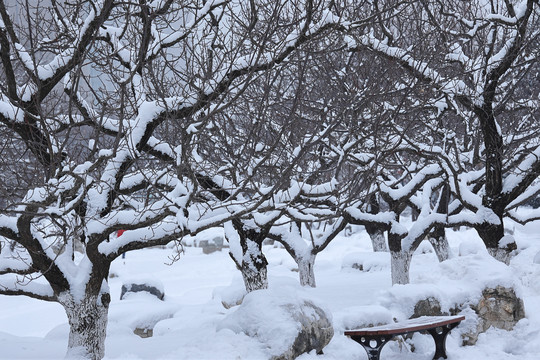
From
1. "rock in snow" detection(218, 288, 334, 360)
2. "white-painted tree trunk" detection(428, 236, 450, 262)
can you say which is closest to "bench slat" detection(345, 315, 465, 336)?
"rock in snow" detection(218, 288, 334, 360)

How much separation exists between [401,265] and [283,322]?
5.49m

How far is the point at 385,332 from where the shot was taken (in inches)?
233

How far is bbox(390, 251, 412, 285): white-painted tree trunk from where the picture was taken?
1084 cm

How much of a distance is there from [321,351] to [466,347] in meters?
2.46

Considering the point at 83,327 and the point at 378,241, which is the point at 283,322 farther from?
the point at 378,241

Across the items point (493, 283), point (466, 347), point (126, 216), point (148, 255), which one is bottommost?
point (466, 347)

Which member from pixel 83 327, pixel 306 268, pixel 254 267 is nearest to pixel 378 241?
pixel 306 268

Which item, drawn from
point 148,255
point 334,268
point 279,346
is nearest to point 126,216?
point 279,346

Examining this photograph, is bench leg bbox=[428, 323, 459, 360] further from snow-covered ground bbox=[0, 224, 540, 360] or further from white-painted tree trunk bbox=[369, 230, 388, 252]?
white-painted tree trunk bbox=[369, 230, 388, 252]

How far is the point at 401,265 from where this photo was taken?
10.9m

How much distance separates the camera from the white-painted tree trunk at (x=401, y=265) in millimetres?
10836

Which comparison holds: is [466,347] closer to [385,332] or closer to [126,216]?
[385,332]

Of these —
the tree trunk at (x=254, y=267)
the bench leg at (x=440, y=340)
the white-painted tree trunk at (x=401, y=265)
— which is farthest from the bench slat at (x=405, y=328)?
the white-painted tree trunk at (x=401, y=265)

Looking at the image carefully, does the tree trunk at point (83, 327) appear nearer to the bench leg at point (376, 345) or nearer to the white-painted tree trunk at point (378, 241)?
the bench leg at point (376, 345)
